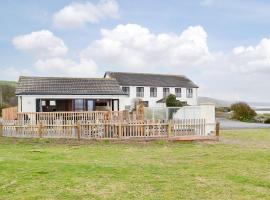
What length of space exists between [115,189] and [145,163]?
3.89 metres

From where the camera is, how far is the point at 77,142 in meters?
18.6

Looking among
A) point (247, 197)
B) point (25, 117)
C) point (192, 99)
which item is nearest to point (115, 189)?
point (247, 197)

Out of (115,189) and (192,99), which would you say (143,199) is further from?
(192,99)

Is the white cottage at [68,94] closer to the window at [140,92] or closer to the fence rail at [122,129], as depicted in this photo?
the fence rail at [122,129]

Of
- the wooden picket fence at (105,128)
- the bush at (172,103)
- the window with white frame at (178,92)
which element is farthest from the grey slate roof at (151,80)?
Answer: the wooden picket fence at (105,128)

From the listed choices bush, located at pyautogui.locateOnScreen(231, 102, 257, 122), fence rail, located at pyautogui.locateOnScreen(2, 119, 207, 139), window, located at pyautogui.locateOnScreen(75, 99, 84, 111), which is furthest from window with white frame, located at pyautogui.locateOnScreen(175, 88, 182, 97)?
fence rail, located at pyautogui.locateOnScreen(2, 119, 207, 139)

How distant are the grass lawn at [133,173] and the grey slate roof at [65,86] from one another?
641 inches

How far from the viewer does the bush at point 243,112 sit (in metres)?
49.9

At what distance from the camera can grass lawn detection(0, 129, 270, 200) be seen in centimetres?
820

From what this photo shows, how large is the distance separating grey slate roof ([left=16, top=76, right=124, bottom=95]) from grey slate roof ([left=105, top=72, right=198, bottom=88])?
2116 cm

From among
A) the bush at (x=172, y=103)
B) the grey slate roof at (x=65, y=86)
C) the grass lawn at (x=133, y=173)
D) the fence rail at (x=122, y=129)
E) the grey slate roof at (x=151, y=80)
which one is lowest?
the grass lawn at (x=133, y=173)

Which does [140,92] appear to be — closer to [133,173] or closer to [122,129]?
[122,129]

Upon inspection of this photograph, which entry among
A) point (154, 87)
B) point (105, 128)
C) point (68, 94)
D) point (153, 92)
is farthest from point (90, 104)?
point (153, 92)

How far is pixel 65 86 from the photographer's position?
34000 millimetres
